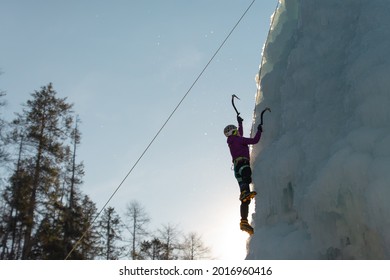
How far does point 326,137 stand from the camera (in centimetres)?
648

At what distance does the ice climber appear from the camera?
671cm

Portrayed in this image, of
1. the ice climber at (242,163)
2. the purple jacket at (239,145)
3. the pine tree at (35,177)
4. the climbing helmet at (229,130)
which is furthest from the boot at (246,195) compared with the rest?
the pine tree at (35,177)

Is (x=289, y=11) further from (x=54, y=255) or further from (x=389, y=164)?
(x=54, y=255)

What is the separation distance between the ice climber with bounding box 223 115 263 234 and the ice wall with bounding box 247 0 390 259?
552 millimetres

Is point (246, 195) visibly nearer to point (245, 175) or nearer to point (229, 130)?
point (245, 175)

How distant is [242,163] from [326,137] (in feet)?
4.22

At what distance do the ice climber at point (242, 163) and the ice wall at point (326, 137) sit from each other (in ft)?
1.81

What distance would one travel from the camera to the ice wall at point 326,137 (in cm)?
552

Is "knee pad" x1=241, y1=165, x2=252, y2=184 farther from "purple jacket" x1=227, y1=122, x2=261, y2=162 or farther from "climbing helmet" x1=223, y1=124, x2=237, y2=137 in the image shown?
"climbing helmet" x1=223, y1=124, x2=237, y2=137

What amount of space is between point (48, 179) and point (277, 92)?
42.5 ft

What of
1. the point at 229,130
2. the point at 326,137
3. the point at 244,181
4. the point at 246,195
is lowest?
the point at 246,195

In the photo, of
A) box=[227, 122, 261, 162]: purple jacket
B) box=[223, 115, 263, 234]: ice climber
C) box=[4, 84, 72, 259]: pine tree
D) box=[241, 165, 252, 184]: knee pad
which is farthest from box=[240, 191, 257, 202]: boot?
box=[4, 84, 72, 259]: pine tree

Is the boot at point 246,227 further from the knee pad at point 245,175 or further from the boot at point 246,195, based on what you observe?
the knee pad at point 245,175

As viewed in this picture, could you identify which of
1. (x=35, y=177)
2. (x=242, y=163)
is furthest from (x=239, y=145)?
(x=35, y=177)
